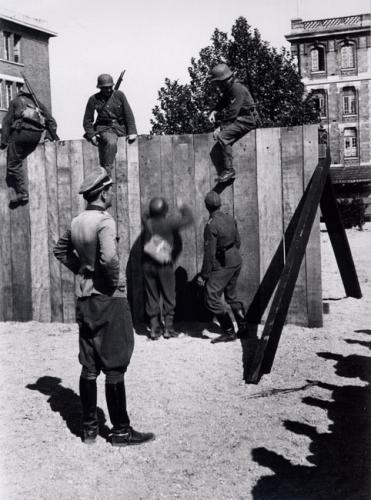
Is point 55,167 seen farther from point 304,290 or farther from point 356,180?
point 356,180

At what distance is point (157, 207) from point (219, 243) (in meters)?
1.05

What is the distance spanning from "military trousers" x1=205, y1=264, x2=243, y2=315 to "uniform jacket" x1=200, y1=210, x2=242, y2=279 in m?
0.06

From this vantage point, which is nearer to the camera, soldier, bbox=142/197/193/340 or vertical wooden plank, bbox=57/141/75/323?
soldier, bbox=142/197/193/340

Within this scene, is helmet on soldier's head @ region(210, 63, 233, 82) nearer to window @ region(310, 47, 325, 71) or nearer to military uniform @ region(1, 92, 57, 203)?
military uniform @ region(1, 92, 57, 203)

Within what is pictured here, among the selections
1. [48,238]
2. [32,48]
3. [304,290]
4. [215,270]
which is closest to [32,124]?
[48,238]

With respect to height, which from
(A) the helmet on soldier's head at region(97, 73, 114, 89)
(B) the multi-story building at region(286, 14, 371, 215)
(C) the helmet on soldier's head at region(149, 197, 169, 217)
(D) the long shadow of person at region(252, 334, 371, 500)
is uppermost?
(B) the multi-story building at region(286, 14, 371, 215)

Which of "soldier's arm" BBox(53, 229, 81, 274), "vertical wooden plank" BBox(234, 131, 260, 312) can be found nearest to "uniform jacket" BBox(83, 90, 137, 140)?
"vertical wooden plank" BBox(234, 131, 260, 312)

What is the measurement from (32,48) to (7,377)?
37.8m

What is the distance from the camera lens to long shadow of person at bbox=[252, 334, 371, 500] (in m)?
3.59

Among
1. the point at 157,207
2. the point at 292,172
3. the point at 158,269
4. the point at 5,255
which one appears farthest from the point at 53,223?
the point at 292,172

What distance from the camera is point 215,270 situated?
7.19 metres

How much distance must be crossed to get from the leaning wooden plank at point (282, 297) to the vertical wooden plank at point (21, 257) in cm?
390

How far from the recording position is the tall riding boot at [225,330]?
7.09m

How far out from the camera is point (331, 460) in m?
4.00
